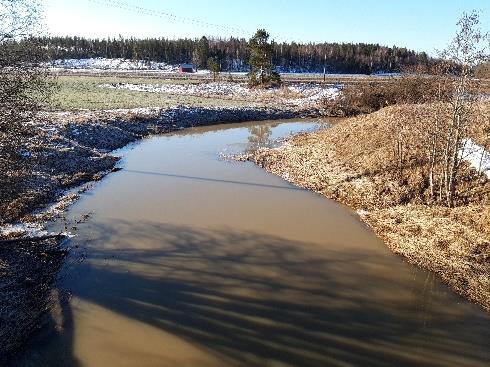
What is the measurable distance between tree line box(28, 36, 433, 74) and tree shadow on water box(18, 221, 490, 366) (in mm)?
89222

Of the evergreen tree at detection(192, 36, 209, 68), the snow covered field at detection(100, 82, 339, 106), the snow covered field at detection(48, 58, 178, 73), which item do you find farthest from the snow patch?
the snow covered field at detection(100, 82, 339, 106)

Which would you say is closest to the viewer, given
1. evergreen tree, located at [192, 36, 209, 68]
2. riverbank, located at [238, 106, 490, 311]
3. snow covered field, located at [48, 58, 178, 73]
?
riverbank, located at [238, 106, 490, 311]

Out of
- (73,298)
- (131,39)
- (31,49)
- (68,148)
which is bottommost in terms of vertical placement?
(73,298)

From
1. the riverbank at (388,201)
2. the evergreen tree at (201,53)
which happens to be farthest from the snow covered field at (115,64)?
the riverbank at (388,201)

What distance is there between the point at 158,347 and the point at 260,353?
2.17 meters

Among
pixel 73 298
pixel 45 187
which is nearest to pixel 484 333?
pixel 73 298

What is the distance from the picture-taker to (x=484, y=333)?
9148mm

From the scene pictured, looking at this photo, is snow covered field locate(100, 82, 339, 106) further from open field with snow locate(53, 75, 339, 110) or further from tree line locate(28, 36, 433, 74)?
tree line locate(28, 36, 433, 74)

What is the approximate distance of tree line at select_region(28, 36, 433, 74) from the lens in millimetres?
106875

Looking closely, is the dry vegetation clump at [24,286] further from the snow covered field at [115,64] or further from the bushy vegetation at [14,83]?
the snow covered field at [115,64]

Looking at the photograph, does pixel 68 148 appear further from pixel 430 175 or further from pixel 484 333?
pixel 484 333

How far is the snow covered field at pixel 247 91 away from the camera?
51.4 m

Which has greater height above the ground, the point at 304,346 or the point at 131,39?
the point at 131,39

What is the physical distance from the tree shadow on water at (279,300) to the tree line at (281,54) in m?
89.2
